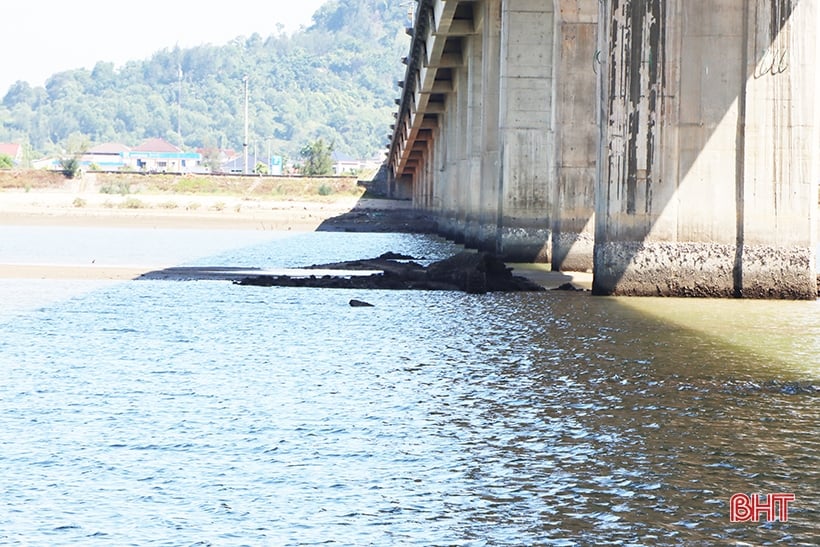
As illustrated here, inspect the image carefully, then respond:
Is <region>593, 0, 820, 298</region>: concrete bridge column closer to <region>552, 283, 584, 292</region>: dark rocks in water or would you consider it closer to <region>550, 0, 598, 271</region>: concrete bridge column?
<region>552, 283, 584, 292</region>: dark rocks in water

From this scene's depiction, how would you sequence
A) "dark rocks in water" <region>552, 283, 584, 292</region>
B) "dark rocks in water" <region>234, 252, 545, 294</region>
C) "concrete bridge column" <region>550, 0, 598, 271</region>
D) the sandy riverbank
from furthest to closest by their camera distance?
the sandy riverbank → "concrete bridge column" <region>550, 0, 598, 271</region> → "dark rocks in water" <region>234, 252, 545, 294</region> → "dark rocks in water" <region>552, 283, 584, 292</region>

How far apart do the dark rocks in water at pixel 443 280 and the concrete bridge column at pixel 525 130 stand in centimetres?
911

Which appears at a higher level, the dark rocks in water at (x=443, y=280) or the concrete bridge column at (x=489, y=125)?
the concrete bridge column at (x=489, y=125)

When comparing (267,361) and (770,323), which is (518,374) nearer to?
(267,361)

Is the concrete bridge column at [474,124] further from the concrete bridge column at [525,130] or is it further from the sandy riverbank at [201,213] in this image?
the sandy riverbank at [201,213]

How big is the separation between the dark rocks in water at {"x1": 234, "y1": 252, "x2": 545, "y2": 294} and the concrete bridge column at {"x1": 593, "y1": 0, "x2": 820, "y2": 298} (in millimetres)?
3923

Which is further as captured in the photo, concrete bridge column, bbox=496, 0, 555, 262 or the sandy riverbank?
the sandy riverbank

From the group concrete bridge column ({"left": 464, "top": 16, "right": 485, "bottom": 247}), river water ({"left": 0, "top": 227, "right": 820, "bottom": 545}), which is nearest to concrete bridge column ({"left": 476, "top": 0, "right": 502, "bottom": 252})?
concrete bridge column ({"left": 464, "top": 16, "right": 485, "bottom": 247})

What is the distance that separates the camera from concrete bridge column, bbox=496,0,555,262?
121 feet

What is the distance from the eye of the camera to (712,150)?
890 inches

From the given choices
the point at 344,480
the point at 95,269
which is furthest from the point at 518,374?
the point at 95,269

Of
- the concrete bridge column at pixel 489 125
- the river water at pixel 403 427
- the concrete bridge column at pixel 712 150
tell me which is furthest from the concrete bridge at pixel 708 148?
the concrete bridge column at pixel 489 125

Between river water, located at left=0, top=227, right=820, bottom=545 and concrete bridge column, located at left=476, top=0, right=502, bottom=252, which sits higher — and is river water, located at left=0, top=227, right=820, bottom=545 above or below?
below

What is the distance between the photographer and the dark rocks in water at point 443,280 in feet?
87.2
